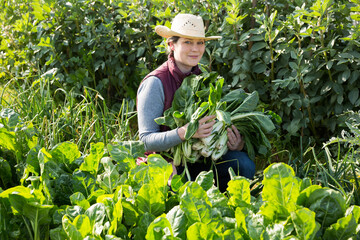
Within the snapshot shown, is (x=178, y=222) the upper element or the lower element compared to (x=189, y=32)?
lower

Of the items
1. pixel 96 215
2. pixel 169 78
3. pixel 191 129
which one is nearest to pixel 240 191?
pixel 96 215

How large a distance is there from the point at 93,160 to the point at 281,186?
77cm

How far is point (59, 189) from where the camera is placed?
5.60 feet

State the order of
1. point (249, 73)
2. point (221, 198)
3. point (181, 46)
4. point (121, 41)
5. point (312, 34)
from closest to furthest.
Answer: point (221, 198)
point (181, 46)
point (312, 34)
point (249, 73)
point (121, 41)

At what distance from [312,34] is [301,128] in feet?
2.71

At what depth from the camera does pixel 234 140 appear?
8.64 ft

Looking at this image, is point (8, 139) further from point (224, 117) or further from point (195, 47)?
point (195, 47)

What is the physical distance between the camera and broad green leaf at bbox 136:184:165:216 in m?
1.47

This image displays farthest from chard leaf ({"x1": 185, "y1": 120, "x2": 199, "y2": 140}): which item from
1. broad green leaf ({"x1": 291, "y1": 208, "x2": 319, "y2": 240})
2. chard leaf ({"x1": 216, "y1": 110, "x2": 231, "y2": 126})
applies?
broad green leaf ({"x1": 291, "y1": 208, "x2": 319, "y2": 240})

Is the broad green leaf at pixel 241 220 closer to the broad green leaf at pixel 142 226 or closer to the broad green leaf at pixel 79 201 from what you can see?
the broad green leaf at pixel 142 226

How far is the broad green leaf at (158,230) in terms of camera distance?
1273mm

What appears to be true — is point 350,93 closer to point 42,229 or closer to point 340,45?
point 340,45

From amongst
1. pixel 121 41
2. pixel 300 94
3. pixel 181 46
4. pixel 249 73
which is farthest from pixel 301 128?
pixel 121 41

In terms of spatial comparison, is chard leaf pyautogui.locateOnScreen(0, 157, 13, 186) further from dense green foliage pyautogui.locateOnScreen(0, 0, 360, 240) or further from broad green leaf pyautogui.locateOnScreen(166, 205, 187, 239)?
broad green leaf pyautogui.locateOnScreen(166, 205, 187, 239)
